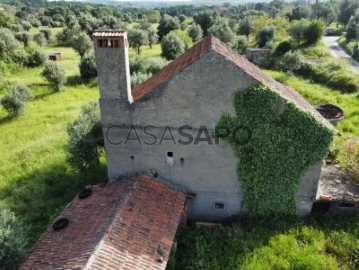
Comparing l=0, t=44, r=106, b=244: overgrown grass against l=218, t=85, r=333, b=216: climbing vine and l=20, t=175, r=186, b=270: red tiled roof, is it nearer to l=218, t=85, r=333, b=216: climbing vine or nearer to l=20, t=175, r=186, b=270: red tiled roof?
l=20, t=175, r=186, b=270: red tiled roof

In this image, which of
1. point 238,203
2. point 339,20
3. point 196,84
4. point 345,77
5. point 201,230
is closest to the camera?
point 196,84

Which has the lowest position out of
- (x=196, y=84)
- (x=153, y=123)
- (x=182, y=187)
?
(x=182, y=187)

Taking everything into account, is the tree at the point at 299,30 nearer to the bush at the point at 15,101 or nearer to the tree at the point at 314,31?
the tree at the point at 314,31

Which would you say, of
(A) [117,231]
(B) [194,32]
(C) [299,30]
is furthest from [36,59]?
(A) [117,231]

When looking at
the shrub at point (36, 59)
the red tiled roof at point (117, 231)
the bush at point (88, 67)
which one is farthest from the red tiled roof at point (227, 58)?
the shrub at point (36, 59)

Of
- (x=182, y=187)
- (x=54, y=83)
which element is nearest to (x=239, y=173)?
(x=182, y=187)

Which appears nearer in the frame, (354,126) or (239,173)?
(239,173)

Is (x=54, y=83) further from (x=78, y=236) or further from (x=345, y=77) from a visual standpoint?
(x=345, y=77)
